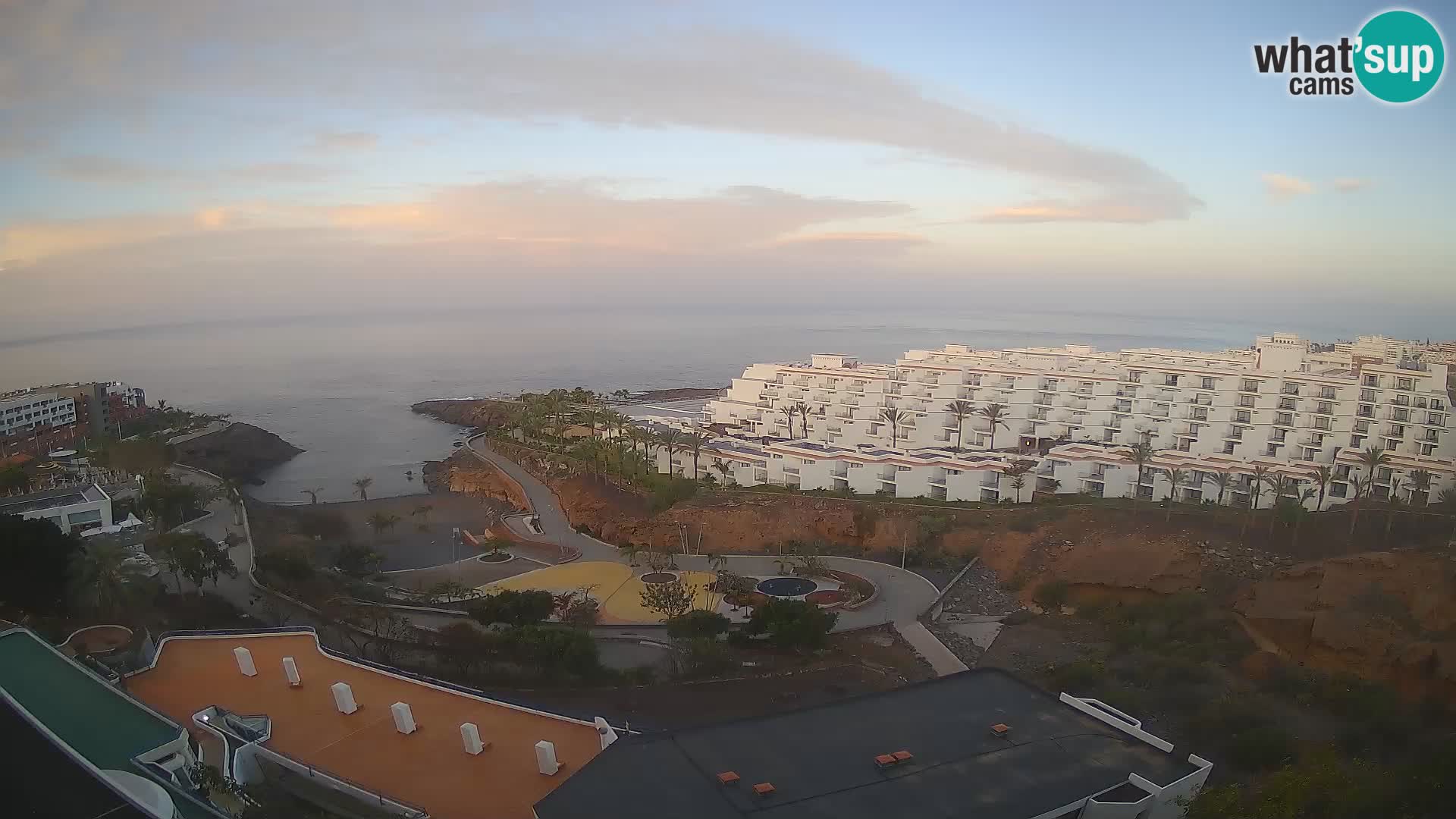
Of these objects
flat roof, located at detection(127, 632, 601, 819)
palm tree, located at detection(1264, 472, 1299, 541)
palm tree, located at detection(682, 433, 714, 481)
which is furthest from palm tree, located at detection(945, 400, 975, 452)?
flat roof, located at detection(127, 632, 601, 819)

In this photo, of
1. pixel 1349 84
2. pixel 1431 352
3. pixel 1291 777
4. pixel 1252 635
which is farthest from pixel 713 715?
pixel 1431 352

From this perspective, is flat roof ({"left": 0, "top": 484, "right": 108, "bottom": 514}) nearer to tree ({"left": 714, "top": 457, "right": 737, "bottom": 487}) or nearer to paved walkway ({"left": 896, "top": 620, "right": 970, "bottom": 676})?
tree ({"left": 714, "top": 457, "right": 737, "bottom": 487})

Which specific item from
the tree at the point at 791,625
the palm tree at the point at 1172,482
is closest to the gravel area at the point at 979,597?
the tree at the point at 791,625

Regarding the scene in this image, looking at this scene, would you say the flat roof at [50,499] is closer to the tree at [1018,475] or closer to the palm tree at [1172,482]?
the tree at [1018,475]

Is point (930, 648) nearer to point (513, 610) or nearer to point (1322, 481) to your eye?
point (513, 610)

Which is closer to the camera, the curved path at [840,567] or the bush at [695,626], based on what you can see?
the bush at [695,626]

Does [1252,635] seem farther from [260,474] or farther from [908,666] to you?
[260,474]
